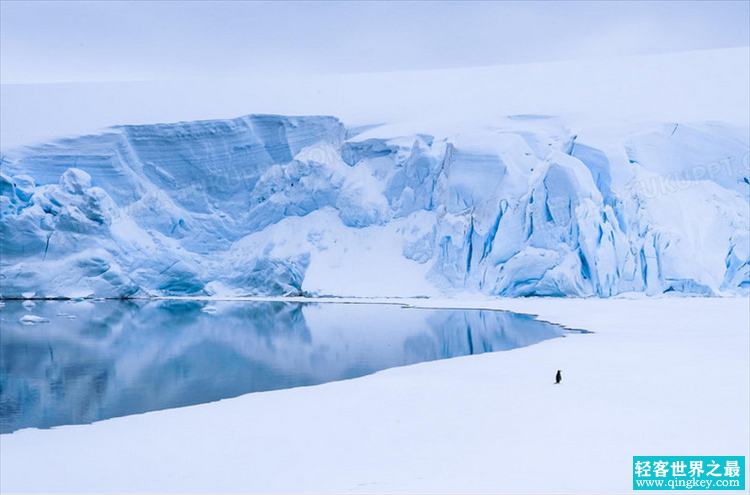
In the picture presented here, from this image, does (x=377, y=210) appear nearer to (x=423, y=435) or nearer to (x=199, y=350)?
(x=199, y=350)

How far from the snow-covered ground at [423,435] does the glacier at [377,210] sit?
11851mm

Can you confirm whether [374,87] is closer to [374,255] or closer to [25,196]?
[374,255]

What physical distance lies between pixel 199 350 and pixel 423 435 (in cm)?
656

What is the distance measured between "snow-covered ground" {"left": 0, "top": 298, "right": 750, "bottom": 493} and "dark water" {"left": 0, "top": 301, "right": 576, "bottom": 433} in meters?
0.88

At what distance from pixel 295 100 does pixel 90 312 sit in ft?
54.2

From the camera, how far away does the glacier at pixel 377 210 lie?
65.1 ft

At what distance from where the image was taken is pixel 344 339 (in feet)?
39.2

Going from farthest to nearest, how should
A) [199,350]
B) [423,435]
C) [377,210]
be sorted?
1. [377,210]
2. [199,350]
3. [423,435]

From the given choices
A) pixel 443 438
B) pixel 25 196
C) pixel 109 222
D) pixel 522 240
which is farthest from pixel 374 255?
pixel 443 438

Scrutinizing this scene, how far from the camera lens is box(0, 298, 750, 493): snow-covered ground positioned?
4.05 meters

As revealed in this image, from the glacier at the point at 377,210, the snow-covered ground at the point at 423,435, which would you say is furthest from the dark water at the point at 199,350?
the glacier at the point at 377,210

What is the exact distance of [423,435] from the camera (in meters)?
5.05

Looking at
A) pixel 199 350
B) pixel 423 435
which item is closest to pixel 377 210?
pixel 199 350

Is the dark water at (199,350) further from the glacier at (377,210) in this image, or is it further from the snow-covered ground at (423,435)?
the glacier at (377,210)
